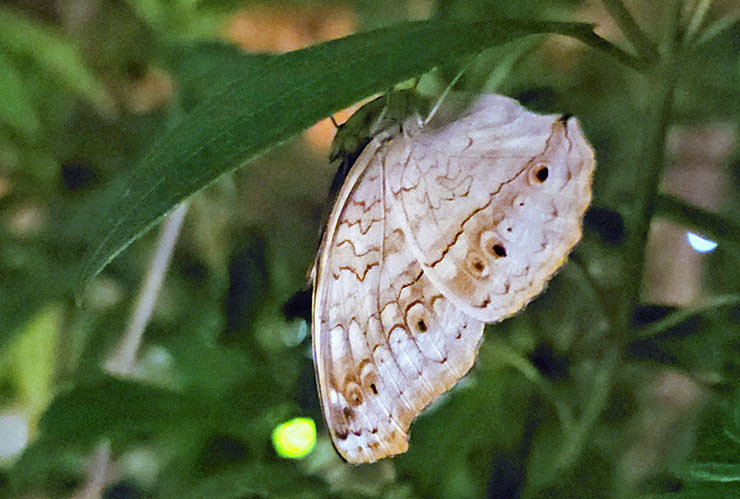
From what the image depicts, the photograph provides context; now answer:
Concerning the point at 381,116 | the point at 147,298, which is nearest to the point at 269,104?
the point at 381,116

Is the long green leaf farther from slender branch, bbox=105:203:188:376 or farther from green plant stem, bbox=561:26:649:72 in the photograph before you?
slender branch, bbox=105:203:188:376

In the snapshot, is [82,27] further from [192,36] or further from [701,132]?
[701,132]

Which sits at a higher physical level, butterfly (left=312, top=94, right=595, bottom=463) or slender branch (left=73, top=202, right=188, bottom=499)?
slender branch (left=73, top=202, right=188, bottom=499)

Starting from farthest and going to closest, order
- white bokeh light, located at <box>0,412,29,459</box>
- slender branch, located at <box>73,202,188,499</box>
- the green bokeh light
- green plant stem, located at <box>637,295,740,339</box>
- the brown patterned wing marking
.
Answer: white bokeh light, located at <box>0,412,29,459</box> < slender branch, located at <box>73,202,188,499</box> < the green bokeh light < green plant stem, located at <box>637,295,740,339</box> < the brown patterned wing marking

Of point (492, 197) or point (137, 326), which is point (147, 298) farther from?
point (492, 197)

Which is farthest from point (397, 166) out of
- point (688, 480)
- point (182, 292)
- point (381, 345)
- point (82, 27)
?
point (82, 27)

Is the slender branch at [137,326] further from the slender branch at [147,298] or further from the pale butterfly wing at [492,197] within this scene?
the pale butterfly wing at [492,197]

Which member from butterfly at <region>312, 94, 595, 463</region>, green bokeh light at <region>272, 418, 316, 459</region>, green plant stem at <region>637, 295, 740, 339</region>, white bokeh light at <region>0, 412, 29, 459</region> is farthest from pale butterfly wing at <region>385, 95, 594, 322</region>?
white bokeh light at <region>0, 412, 29, 459</region>
